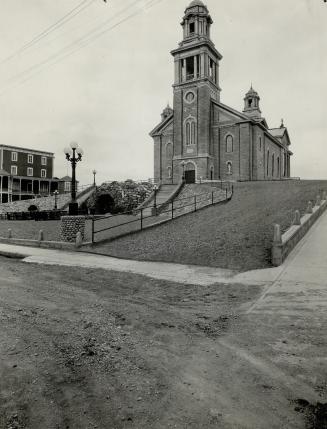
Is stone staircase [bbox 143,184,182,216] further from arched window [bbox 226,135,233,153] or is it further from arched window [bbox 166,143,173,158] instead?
arched window [bbox 226,135,233,153]

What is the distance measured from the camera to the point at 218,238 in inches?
508

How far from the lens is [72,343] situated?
4.50 m

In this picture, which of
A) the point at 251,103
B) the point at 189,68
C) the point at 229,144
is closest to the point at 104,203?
the point at 229,144

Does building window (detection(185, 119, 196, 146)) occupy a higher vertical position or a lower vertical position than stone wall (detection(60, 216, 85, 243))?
higher

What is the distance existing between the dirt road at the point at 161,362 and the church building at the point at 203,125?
33.8 metres

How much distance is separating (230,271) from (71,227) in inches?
355

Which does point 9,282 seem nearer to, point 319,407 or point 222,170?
point 319,407

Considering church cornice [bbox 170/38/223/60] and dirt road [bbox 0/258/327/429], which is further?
church cornice [bbox 170/38/223/60]

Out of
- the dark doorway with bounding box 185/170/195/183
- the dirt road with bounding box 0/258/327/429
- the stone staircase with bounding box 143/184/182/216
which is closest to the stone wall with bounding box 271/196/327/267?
the dirt road with bounding box 0/258/327/429

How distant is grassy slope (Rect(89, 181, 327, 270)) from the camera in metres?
10.8

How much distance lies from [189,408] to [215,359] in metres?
1.10

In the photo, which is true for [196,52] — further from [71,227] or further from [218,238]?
[218,238]

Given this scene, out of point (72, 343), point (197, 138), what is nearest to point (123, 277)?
point (72, 343)

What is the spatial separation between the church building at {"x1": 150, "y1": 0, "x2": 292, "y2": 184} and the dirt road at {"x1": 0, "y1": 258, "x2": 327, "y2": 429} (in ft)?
111
